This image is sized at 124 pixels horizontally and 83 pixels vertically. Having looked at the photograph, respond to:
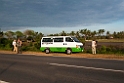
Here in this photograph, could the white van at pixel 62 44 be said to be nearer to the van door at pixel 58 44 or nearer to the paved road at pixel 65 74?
the van door at pixel 58 44

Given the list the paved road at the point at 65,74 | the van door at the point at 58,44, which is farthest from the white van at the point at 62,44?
the paved road at the point at 65,74

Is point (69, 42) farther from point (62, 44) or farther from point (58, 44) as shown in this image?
point (58, 44)

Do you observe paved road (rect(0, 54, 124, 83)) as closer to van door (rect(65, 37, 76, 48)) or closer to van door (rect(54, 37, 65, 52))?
van door (rect(65, 37, 76, 48))

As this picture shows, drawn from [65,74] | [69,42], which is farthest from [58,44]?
[65,74]

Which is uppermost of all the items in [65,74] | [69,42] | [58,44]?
[69,42]

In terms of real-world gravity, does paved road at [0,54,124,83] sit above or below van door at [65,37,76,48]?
below

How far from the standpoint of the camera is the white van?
2111 cm

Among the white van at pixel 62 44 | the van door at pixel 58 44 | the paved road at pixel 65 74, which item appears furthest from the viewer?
the van door at pixel 58 44

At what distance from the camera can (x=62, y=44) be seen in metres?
21.8

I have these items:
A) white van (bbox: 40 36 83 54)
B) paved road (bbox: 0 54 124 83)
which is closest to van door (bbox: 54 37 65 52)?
white van (bbox: 40 36 83 54)

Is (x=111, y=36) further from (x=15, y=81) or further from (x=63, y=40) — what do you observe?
(x=15, y=81)

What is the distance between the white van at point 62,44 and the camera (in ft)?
69.3

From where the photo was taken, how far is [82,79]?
776cm

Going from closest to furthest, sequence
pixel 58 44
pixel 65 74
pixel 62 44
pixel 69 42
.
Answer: pixel 65 74
pixel 69 42
pixel 62 44
pixel 58 44
